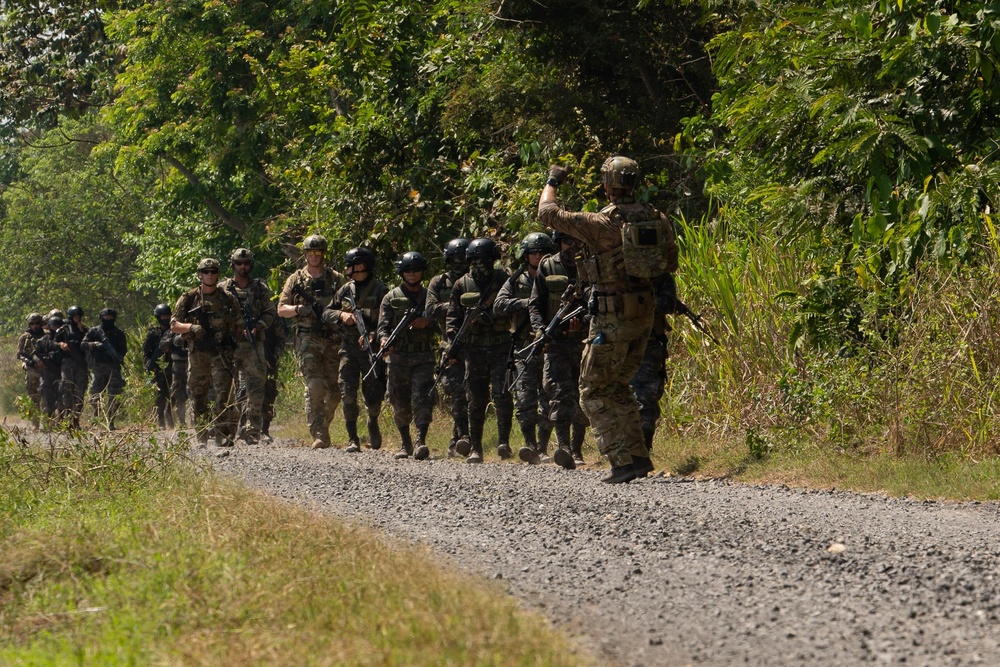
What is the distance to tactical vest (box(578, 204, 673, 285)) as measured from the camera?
869 cm

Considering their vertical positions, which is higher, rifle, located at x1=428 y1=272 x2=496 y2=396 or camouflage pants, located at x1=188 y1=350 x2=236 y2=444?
rifle, located at x1=428 y1=272 x2=496 y2=396

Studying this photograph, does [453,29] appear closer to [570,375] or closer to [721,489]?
[570,375]

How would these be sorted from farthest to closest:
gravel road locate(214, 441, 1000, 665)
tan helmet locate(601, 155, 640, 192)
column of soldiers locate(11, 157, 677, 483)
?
column of soldiers locate(11, 157, 677, 483) → tan helmet locate(601, 155, 640, 192) → gravel road locate(214, 441, 1000, 665)

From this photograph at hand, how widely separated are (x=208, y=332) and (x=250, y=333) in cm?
48

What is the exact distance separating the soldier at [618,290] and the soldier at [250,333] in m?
6.41

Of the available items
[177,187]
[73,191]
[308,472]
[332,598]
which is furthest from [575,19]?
[73,191]

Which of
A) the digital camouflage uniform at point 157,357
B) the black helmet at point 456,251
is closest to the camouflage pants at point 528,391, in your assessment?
the black helmet at point 456,251

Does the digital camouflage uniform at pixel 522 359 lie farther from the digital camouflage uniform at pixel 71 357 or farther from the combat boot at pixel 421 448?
the digital camouflage uniform at pixel 71 357

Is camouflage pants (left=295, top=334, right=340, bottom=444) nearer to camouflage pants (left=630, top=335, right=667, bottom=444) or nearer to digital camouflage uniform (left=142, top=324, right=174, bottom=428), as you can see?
camouflage pants (left=630, top=335, right=667, bottom=444)

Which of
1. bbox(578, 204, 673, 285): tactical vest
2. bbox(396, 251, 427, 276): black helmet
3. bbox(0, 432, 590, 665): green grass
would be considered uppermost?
bbox(396, 251, 427, 276): black helmet

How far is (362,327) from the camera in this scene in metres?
14.0

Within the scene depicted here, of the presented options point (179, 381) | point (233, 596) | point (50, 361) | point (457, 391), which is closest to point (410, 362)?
point (457, 391)

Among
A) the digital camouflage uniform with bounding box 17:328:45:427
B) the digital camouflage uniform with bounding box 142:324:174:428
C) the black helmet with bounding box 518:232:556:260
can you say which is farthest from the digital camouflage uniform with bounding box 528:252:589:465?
the digital camouflage uniform with bounding box 17:328:45:427

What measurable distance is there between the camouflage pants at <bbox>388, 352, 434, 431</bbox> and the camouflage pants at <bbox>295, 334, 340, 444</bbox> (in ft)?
5.27
